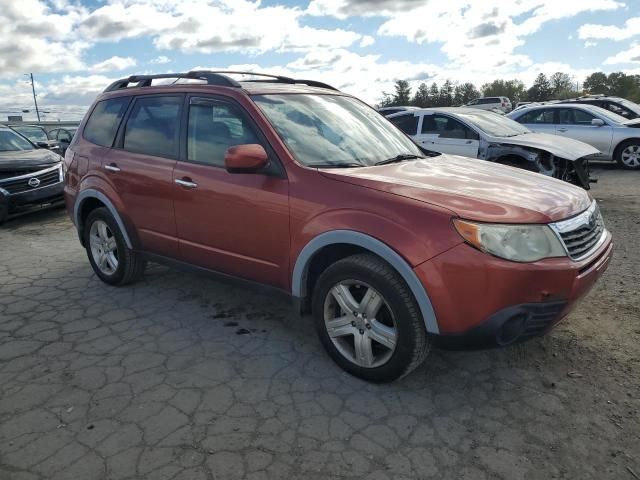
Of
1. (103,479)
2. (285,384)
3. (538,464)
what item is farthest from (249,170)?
A: (538,464)

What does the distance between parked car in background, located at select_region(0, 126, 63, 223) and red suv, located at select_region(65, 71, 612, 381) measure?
4.14m

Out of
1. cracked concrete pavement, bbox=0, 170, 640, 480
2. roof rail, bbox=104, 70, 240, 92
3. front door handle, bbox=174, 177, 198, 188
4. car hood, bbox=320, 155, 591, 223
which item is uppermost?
roof rail, bbox=104, 70, 240, 92

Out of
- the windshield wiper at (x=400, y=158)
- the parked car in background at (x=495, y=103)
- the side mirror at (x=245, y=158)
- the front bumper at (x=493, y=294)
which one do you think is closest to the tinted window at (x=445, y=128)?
the windshield wiper at (x=400, y=158)

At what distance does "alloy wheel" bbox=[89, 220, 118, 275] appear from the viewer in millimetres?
4699

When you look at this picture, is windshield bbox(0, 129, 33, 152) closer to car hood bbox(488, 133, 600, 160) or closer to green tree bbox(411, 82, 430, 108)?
car hood bbox(488, 133, 600, 160)

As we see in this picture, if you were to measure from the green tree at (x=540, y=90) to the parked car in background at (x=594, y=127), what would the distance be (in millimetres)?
53251

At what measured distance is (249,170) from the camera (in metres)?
3.14

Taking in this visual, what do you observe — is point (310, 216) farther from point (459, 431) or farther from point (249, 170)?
point (459, 431)

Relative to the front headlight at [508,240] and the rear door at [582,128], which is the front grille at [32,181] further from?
the rear door at [582,128]

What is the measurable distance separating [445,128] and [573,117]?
474 centimetres

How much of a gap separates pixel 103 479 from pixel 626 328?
11.5 feet

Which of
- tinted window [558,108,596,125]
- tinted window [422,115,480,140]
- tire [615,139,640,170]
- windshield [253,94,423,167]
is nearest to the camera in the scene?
windshield [253,94,423,167]

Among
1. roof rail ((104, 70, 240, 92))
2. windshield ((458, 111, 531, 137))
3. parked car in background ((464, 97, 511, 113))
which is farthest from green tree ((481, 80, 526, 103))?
roof rail ((104, 70, 240, 92))

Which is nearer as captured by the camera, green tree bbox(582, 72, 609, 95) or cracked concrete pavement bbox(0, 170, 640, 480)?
cracked concrete pavement bbox(0, 170, 640, 480)
